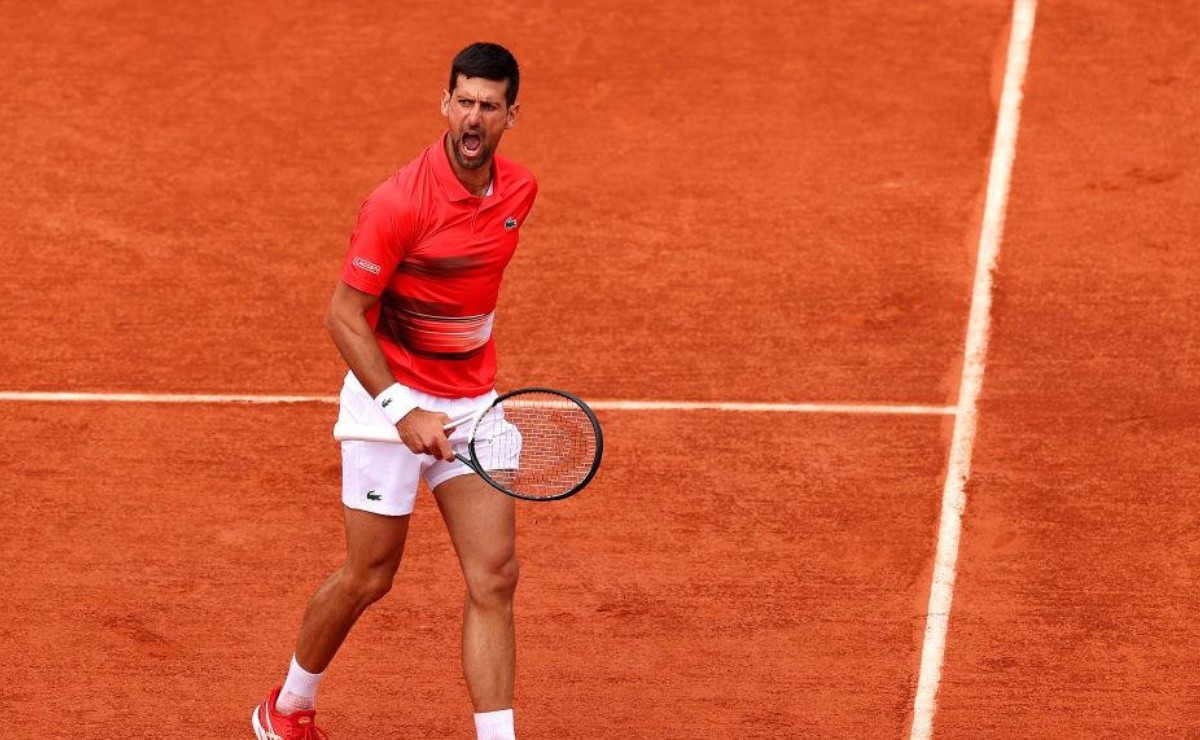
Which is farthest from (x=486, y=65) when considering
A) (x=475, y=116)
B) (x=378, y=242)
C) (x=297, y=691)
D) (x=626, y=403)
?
(x=626, y=403)

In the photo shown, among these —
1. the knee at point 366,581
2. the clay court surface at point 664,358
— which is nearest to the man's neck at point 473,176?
the knee at point 366,581

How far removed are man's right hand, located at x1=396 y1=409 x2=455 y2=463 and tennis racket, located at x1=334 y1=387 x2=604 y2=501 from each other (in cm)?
16

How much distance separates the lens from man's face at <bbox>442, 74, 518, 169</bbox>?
608cm

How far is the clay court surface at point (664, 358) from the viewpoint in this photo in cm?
741

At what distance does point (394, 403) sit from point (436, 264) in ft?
1.49

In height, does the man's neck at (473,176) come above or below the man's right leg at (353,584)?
above

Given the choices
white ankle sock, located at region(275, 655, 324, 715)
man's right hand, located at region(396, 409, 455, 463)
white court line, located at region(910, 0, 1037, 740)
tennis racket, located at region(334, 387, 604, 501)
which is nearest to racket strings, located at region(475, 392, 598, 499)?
tennis racket, located at region(334, 387, 604, 501)

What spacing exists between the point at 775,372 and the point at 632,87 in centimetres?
305

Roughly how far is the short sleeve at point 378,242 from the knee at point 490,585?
0.95 m

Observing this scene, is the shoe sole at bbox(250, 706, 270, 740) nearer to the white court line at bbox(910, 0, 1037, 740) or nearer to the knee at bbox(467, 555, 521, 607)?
the knee at bbox(467, 555, 521, 607)

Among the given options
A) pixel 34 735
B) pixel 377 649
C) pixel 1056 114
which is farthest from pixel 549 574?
pixel 1056 114

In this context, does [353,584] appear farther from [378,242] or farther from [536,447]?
[378,242]

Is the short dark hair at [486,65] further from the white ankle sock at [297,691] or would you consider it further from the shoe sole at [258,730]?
the shoe sole at [258,730]

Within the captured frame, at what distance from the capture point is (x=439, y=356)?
643cm
